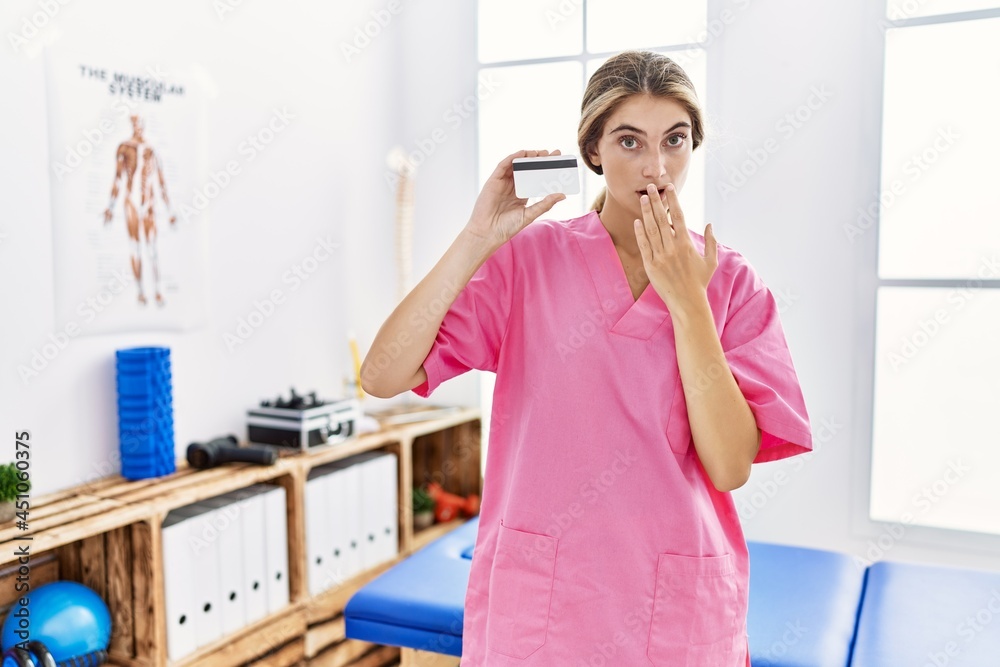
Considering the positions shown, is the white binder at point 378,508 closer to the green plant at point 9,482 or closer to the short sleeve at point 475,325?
the green plant at point 9,482

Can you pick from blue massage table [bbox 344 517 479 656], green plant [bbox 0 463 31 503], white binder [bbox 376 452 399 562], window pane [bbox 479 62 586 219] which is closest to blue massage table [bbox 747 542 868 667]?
blue massage table [bbox 344 517 479 656]

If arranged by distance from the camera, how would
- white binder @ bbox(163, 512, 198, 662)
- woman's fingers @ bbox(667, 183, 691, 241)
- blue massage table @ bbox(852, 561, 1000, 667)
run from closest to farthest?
1. woman's fingers @ bbox(667, 183, 691, 241)
2. blue massage table @ bbox(852, 561, 1000, 667)
3. white binder @ bbox(163, 512, 198, 662)

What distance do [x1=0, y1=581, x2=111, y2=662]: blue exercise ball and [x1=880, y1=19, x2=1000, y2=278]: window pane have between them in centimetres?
251

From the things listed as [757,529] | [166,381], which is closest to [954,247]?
[757,529]

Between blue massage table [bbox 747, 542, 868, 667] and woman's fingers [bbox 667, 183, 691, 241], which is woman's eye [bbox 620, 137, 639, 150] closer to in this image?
woman's fingers [bbox 667, 183, 691, 241]

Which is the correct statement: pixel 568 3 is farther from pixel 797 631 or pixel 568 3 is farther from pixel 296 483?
pixel 797 631

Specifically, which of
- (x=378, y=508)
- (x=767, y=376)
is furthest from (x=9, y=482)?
(x=767, y=376)

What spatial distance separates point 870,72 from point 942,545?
157 cm

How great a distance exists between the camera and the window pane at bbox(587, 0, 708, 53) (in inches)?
112

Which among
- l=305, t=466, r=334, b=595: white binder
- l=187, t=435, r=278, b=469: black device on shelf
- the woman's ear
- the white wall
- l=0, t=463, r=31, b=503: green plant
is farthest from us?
the white wall

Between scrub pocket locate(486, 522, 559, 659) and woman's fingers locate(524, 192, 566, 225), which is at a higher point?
woman's fingers locate(524, 192, 566, 225)

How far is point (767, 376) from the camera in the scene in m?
1.13

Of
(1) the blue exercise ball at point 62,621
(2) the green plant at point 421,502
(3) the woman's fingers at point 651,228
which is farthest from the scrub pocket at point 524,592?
(2) the green plant at point 421,502

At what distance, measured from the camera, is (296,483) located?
2365mm
